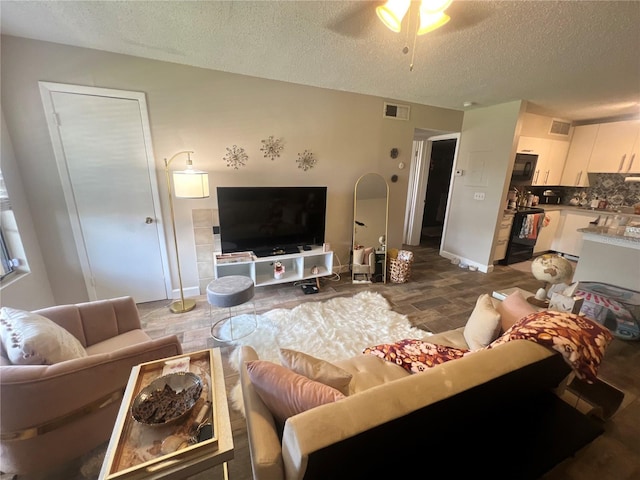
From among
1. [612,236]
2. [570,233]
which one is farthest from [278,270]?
[570,233]

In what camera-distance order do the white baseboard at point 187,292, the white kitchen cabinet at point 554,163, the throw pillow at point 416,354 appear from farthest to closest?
the white kitchen cabinet at point 554,163
the white baseboard at point 187,292
the throw pillow at point 416,354

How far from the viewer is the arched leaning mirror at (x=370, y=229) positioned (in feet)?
12.0

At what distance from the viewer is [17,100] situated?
212 centimetres

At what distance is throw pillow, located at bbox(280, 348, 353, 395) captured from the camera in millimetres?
1090

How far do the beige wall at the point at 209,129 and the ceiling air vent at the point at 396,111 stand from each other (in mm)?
81

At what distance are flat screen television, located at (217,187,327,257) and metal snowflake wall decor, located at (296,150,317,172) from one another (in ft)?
1.22

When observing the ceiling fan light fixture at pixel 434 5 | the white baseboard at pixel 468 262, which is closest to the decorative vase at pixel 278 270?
the ceiling fan light fixture at pixel 434 5

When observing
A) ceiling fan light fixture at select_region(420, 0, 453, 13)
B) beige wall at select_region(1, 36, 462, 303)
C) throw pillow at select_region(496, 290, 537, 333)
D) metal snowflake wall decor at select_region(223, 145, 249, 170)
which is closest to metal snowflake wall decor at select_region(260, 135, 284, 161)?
beige wall at select_region(1, 36, 462, 303)

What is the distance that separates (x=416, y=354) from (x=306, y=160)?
259cm

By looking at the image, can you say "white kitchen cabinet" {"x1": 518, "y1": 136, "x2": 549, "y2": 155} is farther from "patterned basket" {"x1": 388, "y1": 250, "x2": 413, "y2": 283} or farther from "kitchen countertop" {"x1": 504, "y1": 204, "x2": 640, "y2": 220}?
"patterned basket" {"x1": 388, "y1": 250, "x2": 413, "y2": 283}

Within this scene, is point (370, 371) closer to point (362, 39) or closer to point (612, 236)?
point (362, 39)

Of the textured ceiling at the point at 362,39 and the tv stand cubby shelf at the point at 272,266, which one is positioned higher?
the textured ceiling at the point at 362,39

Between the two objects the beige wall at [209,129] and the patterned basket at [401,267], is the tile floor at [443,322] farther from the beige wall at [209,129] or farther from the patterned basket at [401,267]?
the beige wall at [209,129]

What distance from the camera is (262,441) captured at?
34.2 inches
